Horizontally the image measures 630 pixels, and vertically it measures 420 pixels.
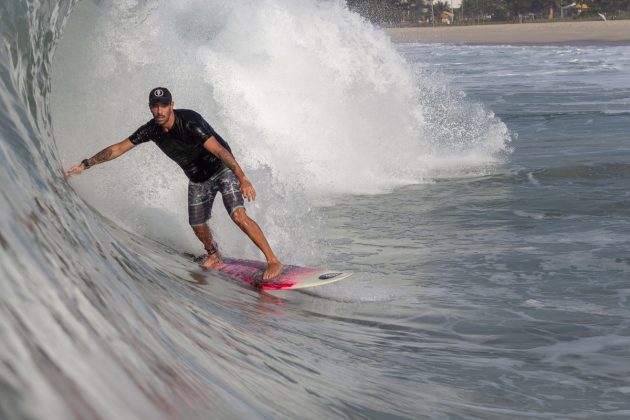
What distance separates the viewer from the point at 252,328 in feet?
19.0

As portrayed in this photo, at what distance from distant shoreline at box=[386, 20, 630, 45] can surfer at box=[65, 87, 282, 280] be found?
172ft

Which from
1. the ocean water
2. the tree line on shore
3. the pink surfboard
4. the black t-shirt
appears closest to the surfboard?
the pink surfboard

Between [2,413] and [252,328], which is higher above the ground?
[2,413]

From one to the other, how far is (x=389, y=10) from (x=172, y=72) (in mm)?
103680

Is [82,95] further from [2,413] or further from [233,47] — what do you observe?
[2,413]

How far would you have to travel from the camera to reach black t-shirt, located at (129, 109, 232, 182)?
261 inches

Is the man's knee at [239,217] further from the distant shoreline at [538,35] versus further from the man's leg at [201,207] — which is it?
the distant shoreline at [538,35]

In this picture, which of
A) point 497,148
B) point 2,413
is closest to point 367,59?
point 497,148

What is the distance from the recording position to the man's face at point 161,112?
636 cm

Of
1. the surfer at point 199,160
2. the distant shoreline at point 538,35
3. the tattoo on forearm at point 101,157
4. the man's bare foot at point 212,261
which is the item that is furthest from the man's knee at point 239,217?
the distant shoreline at point 538,35

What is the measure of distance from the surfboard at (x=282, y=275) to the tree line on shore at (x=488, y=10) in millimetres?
69769

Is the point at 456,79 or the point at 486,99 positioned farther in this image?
the point at 456,79

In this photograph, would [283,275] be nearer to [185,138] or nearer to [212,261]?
[212,261]

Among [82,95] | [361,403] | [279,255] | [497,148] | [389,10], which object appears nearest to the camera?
[361,403]
